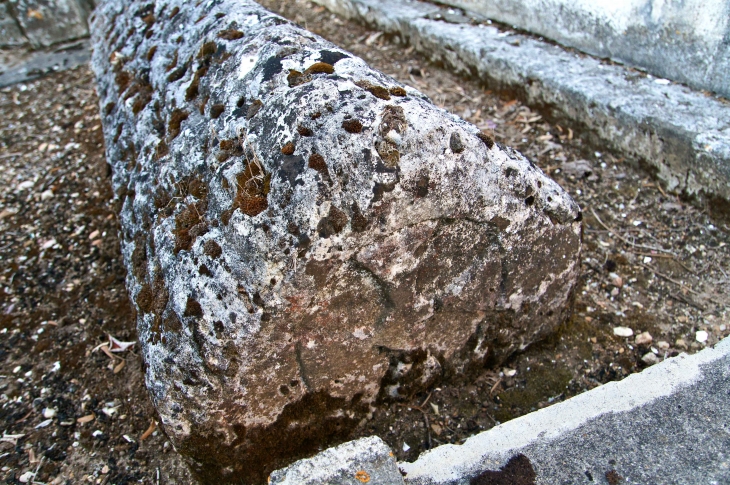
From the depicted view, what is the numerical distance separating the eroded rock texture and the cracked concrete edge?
0.99 meters

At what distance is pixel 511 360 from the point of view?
2.13 m

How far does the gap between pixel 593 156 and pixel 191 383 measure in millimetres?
2292

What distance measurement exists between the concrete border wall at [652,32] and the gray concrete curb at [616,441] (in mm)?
1575

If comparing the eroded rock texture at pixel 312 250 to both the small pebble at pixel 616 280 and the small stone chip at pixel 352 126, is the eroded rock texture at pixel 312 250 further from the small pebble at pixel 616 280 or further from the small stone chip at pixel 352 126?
the small pebble at pixel 616 280

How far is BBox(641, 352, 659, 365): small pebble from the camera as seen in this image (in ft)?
6.95

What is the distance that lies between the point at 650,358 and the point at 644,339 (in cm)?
9

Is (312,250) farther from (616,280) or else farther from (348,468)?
(616,280)

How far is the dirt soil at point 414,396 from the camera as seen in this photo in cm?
200

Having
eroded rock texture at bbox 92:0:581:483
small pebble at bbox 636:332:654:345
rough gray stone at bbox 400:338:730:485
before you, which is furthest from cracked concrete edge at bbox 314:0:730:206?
rough gray stone at bbox 400:338:730:485

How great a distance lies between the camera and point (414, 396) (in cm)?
202

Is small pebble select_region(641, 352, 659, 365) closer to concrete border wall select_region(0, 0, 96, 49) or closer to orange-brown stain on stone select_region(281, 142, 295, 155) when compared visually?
orange-brown stain on stone select_region(281, 142, 295, 155)

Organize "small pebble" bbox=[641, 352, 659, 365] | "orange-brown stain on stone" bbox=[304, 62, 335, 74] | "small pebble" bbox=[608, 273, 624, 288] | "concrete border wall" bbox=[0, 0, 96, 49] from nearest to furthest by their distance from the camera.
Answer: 1. "orange-brown stain on stone" bbox=[304, 62, 335, 74]
2. "small pebble" bbox=[641, 352, 659, 365]
3. "small pebble" bbox=[608, 273, 624, 288]
4. "concrete border wall" bbox=[0, 0, 96, 49]

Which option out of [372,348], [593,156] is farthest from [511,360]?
[593,156]

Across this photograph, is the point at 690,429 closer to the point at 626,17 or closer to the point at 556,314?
the point at 556,314
